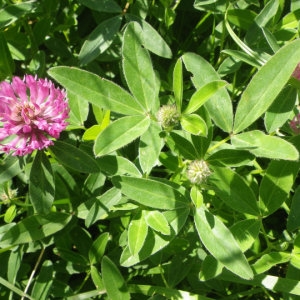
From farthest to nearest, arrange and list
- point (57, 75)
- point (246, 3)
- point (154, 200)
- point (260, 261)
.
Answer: point (246, 3) < point (260, 261) < point (154, 200) < point (57, 75)

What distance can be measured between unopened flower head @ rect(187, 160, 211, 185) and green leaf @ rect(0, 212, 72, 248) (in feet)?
1.92

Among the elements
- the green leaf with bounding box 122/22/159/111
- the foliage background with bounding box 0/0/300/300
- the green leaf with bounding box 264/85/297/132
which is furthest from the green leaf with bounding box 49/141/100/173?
the green leaf with bounding box 264/85/297/132

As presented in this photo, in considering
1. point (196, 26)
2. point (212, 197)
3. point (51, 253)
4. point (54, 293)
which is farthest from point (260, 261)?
point (196, 26)

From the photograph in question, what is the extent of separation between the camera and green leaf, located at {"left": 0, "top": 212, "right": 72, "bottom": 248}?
176 cm

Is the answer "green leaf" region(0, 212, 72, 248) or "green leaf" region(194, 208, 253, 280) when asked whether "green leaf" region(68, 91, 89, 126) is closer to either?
"green leaf" region(0, 212, 72, 248)

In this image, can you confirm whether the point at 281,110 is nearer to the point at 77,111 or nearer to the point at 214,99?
the point at 214,99

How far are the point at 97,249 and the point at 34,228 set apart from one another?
0.25 meters

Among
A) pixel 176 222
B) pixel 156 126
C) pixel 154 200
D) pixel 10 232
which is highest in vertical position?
pixel 156 126

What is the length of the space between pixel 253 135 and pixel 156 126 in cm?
29

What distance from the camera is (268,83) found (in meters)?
1.38

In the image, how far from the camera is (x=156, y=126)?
1.52 m

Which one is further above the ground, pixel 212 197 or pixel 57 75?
pixel 57 75

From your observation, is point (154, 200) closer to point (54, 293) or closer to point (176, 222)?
point (176, 222)

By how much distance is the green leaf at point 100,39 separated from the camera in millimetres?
1895
